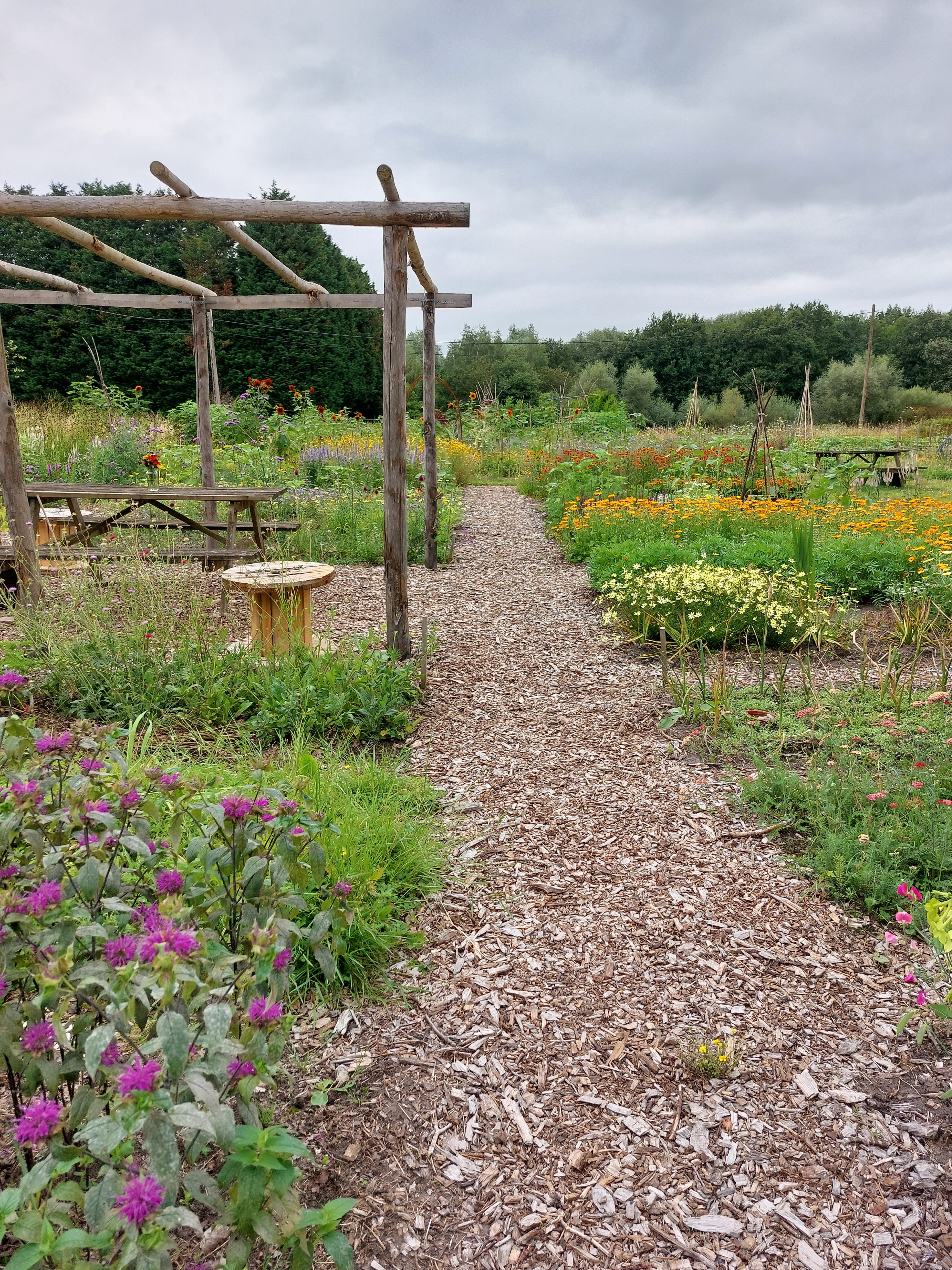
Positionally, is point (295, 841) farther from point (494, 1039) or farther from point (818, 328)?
point (818, 328)

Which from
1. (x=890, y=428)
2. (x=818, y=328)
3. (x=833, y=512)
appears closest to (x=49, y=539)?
(x=833, y=512)

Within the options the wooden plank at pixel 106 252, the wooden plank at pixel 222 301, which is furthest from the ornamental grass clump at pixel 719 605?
the wooden plank at pixel 106 252

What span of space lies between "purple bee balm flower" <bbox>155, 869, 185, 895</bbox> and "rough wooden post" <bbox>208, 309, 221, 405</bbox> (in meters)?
6.90

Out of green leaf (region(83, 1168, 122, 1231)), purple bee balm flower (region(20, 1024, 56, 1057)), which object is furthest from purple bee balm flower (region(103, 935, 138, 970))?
green leaf (region(83, 1168, 122, 1231))

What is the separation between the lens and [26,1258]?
906mm

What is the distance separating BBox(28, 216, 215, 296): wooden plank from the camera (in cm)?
482

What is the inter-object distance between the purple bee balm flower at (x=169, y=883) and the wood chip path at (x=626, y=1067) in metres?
0.82

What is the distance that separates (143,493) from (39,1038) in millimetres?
5059

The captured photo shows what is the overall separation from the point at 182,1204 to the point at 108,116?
6.52 m

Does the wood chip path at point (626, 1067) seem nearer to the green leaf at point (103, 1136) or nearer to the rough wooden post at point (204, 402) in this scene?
the green leaf at point (103, 1136)

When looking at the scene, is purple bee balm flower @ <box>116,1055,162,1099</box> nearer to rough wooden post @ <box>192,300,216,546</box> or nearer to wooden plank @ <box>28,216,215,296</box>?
wooden plank @ <box>28,216,215,296</box>

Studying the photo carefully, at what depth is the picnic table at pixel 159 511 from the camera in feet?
17.3

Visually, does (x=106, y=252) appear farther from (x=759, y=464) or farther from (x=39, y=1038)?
(x=759, y=464)

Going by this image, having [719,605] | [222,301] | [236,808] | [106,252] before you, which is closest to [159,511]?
[106,252]
